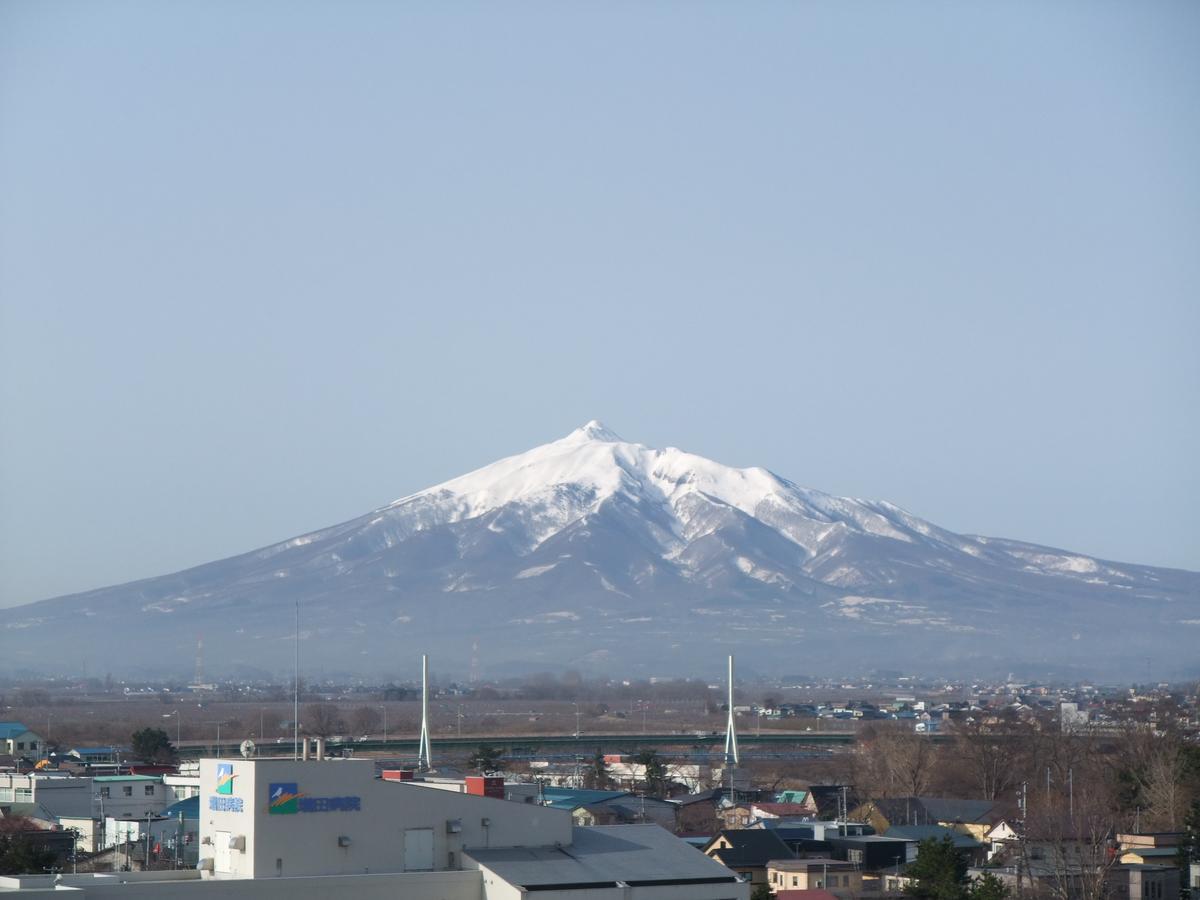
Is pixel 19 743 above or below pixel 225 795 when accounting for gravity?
below

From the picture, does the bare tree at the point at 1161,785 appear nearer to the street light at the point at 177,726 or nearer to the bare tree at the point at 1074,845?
the bare tree at the point at 1074,845

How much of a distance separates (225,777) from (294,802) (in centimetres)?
79

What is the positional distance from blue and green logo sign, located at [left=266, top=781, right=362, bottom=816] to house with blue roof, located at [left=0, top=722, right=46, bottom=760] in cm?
3706

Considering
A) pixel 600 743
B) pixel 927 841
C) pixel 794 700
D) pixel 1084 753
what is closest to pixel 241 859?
pixel 927 841

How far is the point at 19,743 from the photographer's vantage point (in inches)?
2202

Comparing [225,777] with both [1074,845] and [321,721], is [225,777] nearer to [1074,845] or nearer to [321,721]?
[1074,845]

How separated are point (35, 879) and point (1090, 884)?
16.4 m

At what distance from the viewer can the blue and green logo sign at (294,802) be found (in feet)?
62.3

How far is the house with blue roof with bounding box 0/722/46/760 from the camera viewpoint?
2154 inches

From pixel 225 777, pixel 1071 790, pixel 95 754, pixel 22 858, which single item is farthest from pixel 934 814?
pixel 95 754

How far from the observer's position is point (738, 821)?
1607 inches

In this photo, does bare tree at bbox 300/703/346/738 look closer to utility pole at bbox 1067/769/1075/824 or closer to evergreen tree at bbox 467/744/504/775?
evergreen tree at bbox 467/744/504/775

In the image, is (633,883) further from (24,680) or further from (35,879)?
(24,680)

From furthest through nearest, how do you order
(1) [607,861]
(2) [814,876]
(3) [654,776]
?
(3) [654,776] → (2) [814,876] → (1) [607,861]
